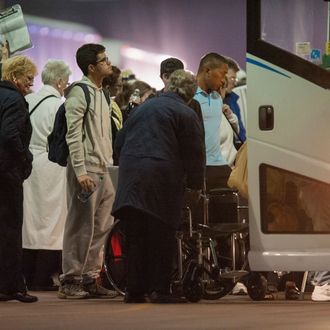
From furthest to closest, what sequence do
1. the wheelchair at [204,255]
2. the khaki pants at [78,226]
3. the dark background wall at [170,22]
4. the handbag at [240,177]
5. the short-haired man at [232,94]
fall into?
1. the dark background wall at [170,22]
2. the short-haired man at [232,94]
3. the khaki pants at [78,226]
4. the handbag at [240,177]
5. the wheelchair at [204,255]

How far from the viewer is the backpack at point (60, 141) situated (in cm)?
1143

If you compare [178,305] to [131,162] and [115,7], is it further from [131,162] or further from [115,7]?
[115,7]

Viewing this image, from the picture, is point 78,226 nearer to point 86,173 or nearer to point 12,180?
point 86,173

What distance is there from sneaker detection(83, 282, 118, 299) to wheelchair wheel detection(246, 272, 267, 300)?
3.63 feet

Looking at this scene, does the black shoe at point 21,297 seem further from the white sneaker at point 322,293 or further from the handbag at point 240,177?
the white sneaker at point 322,293

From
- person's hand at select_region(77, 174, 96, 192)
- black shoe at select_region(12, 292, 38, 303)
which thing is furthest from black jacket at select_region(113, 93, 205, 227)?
black shoe at select_region(12, 292, 38, 303)

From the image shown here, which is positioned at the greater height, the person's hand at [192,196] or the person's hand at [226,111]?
the person's hand at [226,111]

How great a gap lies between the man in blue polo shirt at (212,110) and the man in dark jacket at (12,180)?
5.86 ft

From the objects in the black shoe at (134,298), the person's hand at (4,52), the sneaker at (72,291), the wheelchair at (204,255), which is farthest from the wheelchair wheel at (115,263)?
the person's hand at (4,52)

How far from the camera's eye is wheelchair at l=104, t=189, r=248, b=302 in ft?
36.0

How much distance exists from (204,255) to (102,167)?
110 cm

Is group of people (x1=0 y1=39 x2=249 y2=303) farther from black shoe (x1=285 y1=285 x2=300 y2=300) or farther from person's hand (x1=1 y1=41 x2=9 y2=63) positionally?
black shoe (x1=285 y1=285 x2=300 y2=300)

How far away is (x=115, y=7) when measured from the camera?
1532 centimetres

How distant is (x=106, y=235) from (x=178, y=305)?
125 centimetres
